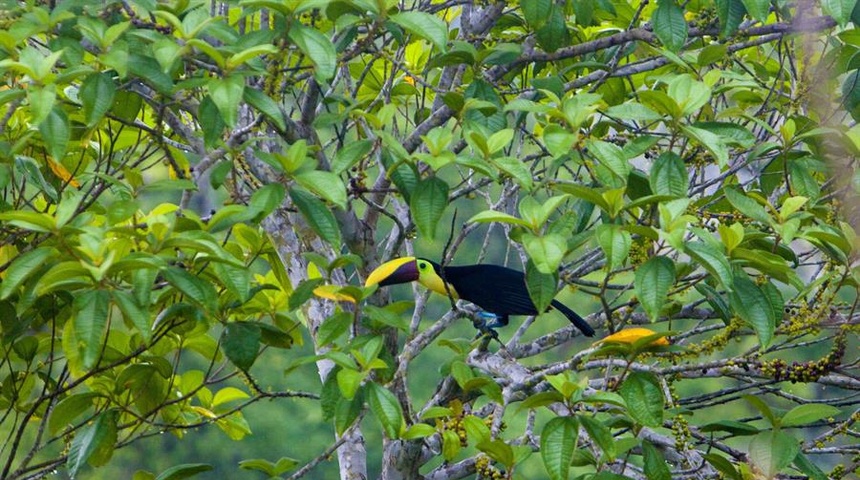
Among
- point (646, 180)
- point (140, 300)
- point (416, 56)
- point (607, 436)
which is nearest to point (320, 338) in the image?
point (140, 300)

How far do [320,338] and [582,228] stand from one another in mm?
636

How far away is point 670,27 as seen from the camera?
2.39m

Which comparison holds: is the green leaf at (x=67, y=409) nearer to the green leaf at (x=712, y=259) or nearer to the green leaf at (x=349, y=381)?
the green leaf at (x=349, y=381)

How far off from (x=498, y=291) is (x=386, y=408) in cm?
85

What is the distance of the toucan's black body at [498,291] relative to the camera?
2848 mm

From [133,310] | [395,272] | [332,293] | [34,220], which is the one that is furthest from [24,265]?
[395,272]

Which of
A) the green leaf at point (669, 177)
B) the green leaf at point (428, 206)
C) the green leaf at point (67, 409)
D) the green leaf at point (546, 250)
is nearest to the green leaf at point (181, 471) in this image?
the green leaf at point (67, 409)

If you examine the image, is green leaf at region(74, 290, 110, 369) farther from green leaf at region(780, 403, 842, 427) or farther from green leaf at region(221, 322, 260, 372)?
green leaf at region(780, 403, 842, 427)

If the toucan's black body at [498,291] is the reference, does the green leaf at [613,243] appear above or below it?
above

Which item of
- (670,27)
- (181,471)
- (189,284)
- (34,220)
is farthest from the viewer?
(181,471)

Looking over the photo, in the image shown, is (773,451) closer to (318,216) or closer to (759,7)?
(759,7)

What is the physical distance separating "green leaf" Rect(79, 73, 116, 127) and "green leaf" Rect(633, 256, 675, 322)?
98 centimetres

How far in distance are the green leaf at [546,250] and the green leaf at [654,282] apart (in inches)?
6.0

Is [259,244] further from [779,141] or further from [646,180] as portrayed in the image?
[779,141]
